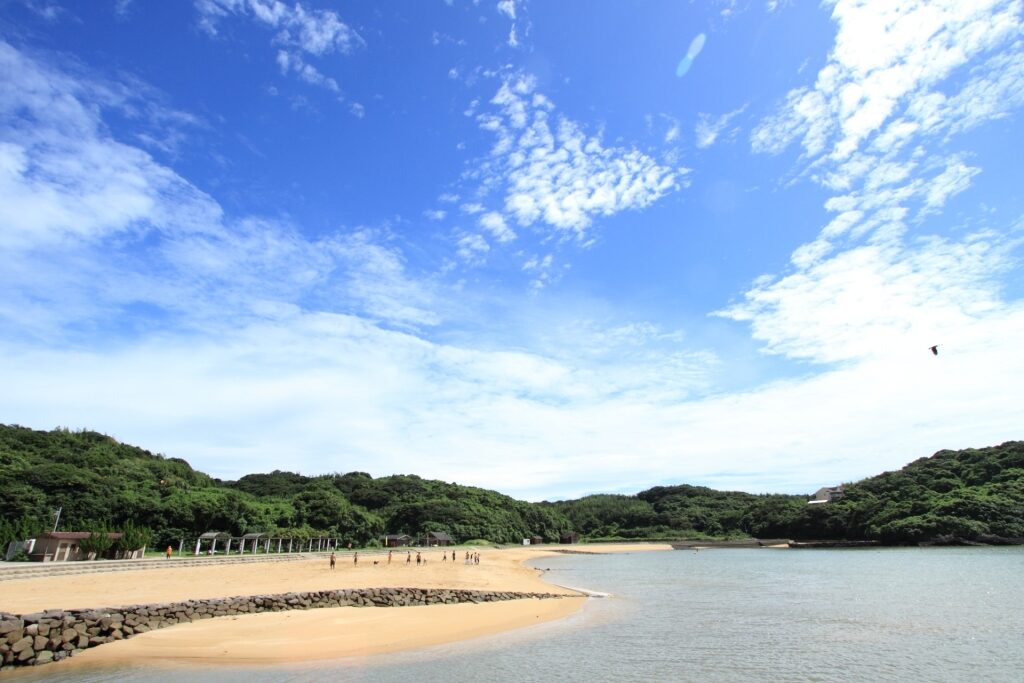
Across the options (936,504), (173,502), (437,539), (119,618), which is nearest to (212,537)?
(173,502)

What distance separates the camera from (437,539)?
268 ft

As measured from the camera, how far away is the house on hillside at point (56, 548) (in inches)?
1267

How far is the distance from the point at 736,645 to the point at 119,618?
18.3 metres

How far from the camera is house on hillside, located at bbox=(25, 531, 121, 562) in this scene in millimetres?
32188

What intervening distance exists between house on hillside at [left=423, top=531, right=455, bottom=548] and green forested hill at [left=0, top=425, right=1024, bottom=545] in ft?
10.2

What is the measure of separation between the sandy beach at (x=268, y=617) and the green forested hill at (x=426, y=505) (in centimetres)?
1620

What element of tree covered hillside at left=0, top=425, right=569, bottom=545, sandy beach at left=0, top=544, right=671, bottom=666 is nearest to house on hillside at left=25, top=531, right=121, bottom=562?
tree covered hillside at left=0, top=425, right=569, bottom=545

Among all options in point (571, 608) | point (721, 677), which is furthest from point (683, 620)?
point (721, 677)

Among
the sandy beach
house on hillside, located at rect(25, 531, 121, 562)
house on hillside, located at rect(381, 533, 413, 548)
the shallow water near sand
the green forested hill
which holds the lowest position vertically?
the shallow water near sand

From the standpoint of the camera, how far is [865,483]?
321 feet

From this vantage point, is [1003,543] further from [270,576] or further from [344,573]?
[270,576]

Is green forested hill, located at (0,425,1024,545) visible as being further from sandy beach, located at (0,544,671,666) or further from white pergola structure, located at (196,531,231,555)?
sandy beach, located at (0,544,671,666)

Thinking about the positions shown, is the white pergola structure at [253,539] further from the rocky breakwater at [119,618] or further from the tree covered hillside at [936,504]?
the tree covered hillside at [936,504]

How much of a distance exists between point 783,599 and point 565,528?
3783 inches
